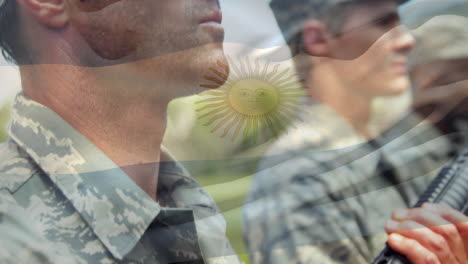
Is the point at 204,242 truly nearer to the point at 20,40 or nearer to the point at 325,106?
the point at 325,106

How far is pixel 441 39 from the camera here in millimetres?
985

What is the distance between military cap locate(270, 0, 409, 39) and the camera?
3.09 ft

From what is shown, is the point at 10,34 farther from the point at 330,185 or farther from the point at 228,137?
the point at 330,185

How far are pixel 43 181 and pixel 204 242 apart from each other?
0.29 metres

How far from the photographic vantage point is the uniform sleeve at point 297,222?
86 cm

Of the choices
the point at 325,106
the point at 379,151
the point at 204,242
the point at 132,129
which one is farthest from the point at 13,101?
the point at 379,151

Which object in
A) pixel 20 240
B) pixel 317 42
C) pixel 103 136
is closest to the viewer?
pixel 20 240

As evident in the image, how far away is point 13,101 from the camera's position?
812 millimetres

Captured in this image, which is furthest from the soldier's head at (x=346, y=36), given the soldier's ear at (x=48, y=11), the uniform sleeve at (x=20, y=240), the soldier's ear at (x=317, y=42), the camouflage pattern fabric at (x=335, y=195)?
the uniform sleeve at (x=20, y=240)

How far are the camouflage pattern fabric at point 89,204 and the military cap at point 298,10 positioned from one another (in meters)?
0.36

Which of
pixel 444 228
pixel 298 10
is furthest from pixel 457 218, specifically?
pixel 298 10

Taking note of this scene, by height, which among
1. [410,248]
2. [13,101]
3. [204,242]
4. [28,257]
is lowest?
[410,248]

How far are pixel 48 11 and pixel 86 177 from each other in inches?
11.1

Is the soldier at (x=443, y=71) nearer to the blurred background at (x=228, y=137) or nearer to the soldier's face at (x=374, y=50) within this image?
the soldier's face at (x=374, y=50)
